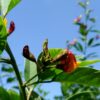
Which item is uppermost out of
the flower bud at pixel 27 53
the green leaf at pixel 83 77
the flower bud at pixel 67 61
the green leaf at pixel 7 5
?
the green leaf at pixel 7 5

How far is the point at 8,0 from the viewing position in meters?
1.44

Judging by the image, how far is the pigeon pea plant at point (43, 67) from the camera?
1263 mm

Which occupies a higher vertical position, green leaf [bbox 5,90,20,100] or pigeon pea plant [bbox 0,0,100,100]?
pigeon pea plant [bbox 0,0,100,100]

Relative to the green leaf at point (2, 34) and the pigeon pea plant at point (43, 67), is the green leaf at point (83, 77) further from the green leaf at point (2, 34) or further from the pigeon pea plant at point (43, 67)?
the green leaf at point (2, 34)

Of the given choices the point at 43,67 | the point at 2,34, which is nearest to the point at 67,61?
the point at 43,67

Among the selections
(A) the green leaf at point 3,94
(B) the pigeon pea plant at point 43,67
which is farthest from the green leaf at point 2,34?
(A) the green leaf at point 3,94

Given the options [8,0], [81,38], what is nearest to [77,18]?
[81,38]

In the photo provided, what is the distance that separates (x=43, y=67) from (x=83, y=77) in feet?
0.63

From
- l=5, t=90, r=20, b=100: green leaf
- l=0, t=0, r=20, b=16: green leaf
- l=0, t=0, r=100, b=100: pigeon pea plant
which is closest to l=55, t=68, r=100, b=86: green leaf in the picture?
l=0, t=0, r=100, b=100: pigeon pea plant

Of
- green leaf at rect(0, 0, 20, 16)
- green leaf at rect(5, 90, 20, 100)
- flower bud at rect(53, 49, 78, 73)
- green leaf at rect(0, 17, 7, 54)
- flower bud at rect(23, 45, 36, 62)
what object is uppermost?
green leaf at rect(0, 0, 20, 16)

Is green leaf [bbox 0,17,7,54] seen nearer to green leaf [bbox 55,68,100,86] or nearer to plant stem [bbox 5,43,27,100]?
plant stem [bbox 5,43,27,100]

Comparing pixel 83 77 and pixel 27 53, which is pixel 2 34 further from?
pixel 83 77

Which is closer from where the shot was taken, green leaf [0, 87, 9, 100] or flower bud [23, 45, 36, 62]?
flower bud [23, 45, 36, 62]

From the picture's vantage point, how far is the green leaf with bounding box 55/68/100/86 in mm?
1329
